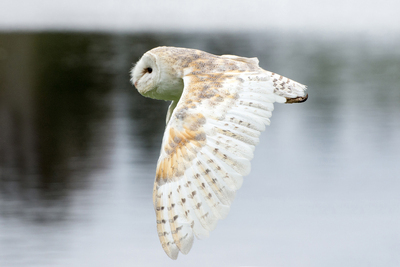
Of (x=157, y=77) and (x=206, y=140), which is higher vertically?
(x=157, y=77)

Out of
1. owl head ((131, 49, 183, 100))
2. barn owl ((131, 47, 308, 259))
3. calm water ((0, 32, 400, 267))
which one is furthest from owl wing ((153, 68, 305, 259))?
calm water ((0, 32, 400, 267))

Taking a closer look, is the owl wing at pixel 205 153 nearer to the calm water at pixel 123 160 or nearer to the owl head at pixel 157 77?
the owl head at pixel 157 77

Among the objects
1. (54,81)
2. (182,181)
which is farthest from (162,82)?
(54,81)

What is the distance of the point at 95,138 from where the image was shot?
30375 mm

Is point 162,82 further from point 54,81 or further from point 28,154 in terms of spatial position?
point 54,81

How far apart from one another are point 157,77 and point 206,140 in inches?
40.0

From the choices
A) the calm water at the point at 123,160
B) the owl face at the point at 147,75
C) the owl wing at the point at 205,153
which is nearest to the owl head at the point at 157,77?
the owl face at the point at 147,75

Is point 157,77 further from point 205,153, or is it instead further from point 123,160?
point 123,160

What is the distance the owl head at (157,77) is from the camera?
403 cm

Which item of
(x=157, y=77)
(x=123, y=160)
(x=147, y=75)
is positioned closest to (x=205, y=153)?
(x=157, y=77)

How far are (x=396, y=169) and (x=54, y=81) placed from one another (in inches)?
1207

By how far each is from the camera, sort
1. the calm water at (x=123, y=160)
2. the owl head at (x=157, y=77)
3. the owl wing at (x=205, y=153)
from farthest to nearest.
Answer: the calm water at (x=123, y=160), the owl head at (x=157, y=77), the owl wing at (x=205, y=153)

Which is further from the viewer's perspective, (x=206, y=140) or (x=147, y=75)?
(x=147, y=75)

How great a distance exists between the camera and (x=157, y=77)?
4066 millimetres
